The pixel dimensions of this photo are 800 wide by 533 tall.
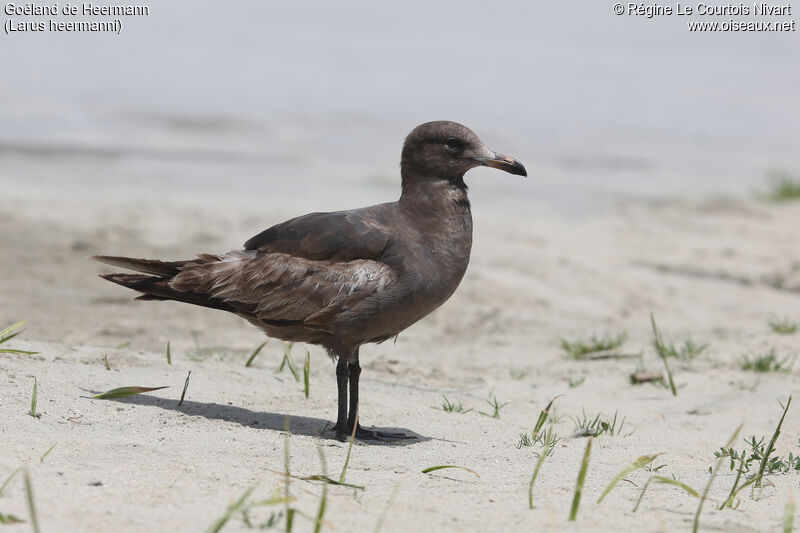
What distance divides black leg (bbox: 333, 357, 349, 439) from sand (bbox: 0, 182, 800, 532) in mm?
136

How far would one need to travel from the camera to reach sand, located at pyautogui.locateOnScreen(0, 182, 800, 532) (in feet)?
11.1

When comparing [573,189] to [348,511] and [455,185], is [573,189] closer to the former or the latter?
[455,185]

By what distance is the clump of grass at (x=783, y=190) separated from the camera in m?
13.1

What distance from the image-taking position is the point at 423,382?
6164 millimetres

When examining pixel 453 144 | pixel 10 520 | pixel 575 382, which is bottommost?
pixel 575 382

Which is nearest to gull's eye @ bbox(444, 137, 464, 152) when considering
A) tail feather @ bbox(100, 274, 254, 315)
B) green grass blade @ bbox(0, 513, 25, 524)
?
tail feather @ bbox(100, 274, 254, 315)

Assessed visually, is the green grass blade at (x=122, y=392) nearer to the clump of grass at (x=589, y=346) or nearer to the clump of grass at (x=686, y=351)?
the clump of grass at (x=589, y=346)

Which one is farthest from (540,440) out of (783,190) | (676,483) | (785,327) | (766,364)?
(783,190)

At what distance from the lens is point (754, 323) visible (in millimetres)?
8102

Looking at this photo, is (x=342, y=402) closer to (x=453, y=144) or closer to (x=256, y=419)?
(x=256, y=419)

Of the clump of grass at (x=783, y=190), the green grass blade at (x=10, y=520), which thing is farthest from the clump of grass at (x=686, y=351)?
the clump of grass at (x=783, y=190)

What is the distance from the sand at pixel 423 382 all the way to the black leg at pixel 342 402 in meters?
0.14

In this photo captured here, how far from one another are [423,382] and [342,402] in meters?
1.44

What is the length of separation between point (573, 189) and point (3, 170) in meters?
7.82
